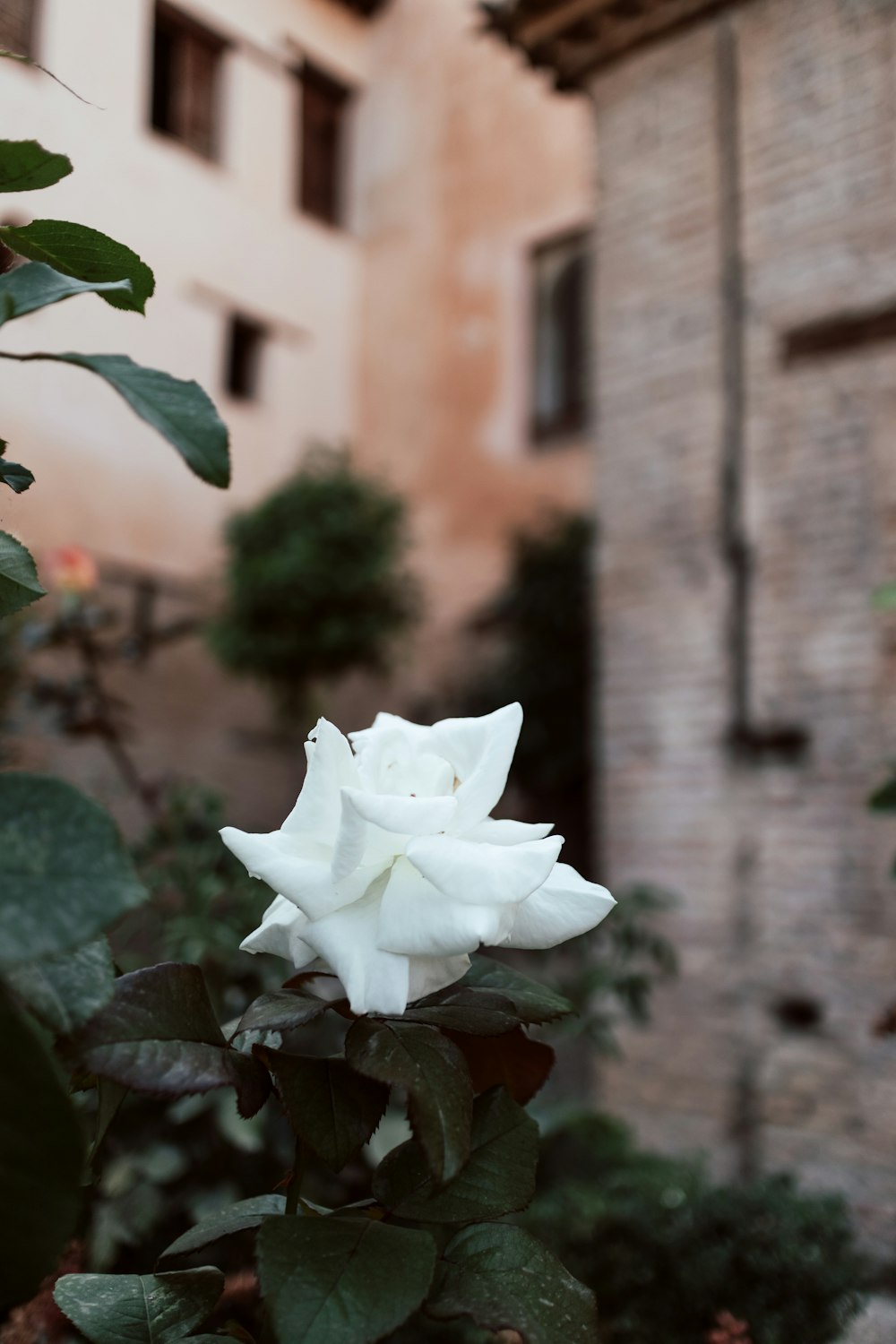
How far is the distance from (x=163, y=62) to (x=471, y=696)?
13.2 ft

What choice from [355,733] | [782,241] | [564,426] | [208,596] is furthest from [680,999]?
[564,426]

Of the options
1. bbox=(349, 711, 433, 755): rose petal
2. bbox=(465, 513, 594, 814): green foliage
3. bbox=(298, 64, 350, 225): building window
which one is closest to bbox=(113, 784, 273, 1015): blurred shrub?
bbox=(349, 711, 433, 755): rose petal

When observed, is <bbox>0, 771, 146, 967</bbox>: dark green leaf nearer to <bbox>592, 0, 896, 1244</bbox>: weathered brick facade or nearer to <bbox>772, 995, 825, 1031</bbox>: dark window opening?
<bbox>592, 0, 896, 1244</bbox>: weathered brick facade

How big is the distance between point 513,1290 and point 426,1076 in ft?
0.38

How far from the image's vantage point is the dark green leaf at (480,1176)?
60 centimetres

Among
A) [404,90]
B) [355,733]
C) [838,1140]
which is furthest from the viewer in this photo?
[404,90]

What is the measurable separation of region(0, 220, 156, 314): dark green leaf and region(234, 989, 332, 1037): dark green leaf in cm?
38

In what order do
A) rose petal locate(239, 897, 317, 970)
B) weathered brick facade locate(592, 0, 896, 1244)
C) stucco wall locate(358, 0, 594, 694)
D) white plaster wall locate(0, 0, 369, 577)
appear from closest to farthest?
1. rose petal locate(239, 897, 317, 970)
2. white plaster wall locate(0, 0, 369, 577)
3. weathered brick facade locate(592, 0, 896, 1244)
4. stucco wall locate(358, 0, 594, 694)

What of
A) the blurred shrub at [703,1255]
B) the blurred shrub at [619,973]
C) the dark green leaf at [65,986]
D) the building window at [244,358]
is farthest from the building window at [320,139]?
the dark green leaf at [65,986]

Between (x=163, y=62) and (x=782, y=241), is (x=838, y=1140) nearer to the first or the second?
(x=782, y=241)

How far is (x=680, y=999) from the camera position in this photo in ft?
10.5

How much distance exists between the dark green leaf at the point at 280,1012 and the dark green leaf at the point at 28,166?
0.45 meters

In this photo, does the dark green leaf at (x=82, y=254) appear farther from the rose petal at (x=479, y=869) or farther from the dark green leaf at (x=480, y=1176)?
the dark green leaf at (x=480, y=1176)

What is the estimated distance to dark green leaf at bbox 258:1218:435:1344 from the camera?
0.49 m
